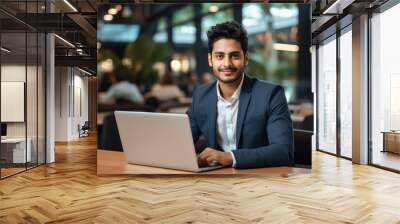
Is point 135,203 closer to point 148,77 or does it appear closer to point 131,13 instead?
point 148,77

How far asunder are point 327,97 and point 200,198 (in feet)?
20.2

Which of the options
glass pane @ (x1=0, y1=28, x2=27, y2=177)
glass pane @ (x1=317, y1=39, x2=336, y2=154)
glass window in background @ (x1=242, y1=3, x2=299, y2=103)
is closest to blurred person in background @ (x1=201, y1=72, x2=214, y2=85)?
glass window in background @ (x1=242, y1=3, x2=299, y2=103)

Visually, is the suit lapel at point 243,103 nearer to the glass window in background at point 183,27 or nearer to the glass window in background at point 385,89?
the glass window in background at point 183,27

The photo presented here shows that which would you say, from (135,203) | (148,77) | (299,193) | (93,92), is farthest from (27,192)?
(93,92)

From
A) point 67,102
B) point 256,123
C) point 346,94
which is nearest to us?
point 256,123

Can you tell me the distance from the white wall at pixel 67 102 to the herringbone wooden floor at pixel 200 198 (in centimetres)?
788

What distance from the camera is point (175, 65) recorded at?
5402 millimetres

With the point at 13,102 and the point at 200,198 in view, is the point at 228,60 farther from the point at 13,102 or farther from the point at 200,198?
the point at 13,102

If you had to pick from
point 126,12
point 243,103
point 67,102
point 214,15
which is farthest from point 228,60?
point 67,102

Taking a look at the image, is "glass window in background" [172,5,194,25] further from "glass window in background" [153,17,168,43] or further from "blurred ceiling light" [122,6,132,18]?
"blurred ceiling light" [122,6,132,18]

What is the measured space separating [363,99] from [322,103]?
2570 millimetres

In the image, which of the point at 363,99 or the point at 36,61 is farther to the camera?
the point at 363,99

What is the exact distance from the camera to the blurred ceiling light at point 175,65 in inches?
212

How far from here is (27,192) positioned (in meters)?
4.88
